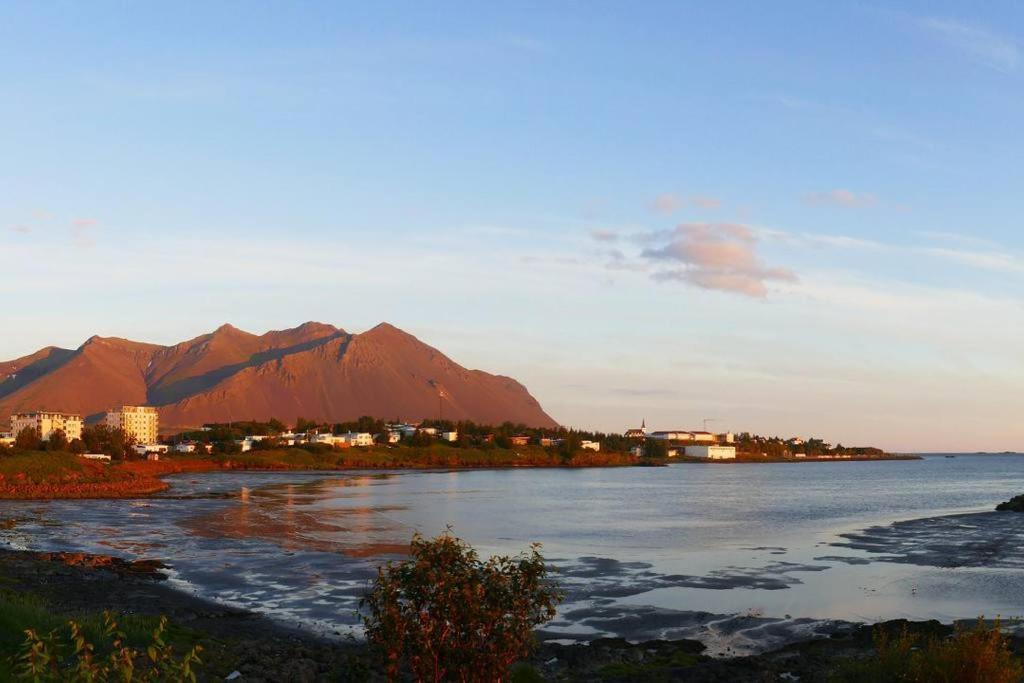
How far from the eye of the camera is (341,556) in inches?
1779

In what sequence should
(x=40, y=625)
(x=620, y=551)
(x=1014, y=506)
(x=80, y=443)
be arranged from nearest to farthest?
(x=40, y=625), (x=620, y=551), (x=1014, y=506), (x=80, y=443)

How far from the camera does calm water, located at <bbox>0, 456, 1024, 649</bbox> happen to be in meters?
30.9

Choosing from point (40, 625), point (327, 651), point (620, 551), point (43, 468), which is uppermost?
point (40, 625)

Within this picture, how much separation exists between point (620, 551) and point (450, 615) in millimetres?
37587

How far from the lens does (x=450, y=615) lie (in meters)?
12.7

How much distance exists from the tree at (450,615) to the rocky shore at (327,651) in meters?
5.92

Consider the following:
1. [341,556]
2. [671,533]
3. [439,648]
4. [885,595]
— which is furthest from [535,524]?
[439,648]

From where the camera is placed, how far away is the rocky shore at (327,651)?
2003cm

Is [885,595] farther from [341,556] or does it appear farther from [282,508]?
[282,508]

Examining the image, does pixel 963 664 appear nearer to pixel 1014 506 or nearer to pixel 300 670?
pixel 300 670

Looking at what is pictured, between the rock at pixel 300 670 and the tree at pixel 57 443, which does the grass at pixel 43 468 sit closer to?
the tree at pixel 57 443

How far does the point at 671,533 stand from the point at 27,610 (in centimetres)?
4545

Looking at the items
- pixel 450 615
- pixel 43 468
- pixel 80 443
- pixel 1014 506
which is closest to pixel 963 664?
pixel 450 615

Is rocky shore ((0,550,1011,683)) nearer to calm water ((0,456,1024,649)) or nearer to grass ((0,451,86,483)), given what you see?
calm water ((0,456,1024,649))
